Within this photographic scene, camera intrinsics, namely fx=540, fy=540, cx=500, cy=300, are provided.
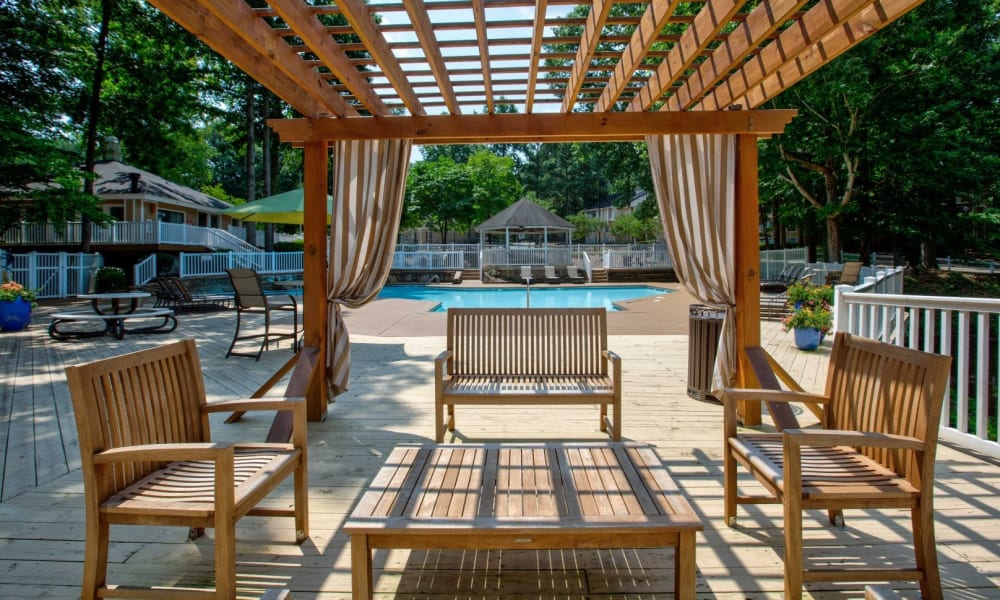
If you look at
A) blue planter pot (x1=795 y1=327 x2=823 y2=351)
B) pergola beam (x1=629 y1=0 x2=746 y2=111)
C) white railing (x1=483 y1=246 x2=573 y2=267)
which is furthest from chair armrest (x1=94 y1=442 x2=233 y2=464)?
white railing (x1=483 y1=246 x2=573 y2=267)

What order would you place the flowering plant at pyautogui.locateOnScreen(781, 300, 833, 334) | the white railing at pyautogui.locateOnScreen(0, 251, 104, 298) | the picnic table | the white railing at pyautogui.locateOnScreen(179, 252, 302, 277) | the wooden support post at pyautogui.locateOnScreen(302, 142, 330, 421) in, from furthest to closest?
the white railing at pyautogui.locateOnScreen(179, 252, 302, 277) → the white railing at pyautogui.locateOnScreen(0, 251, 104, 298) → the picnic table → the flowering plant at pyautogui.locateOnScreen(781, 300, 833, 334) → the wooden support post at pyautogui.locateOnScreen(302, 142, 330, 421)

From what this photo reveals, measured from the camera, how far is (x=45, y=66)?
11984 mm

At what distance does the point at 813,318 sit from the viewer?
6809mm

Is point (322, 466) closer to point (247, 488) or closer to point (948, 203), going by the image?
point (247, 488)

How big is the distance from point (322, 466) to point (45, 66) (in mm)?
14123

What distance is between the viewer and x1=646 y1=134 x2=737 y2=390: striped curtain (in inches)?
154

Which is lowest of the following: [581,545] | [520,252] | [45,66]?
[581,545]

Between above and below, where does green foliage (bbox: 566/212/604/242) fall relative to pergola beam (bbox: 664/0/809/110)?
above

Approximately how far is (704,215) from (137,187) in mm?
19185

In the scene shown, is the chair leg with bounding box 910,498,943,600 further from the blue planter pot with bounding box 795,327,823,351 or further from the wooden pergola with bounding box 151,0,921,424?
the blue planter pot with bounding box 795,327,823,351

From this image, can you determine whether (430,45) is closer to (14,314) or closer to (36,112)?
(14,314)

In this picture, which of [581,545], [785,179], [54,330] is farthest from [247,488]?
[785,179]

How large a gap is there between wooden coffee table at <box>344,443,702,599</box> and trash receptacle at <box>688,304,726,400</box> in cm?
241

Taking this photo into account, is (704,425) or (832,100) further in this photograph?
(832,100)
